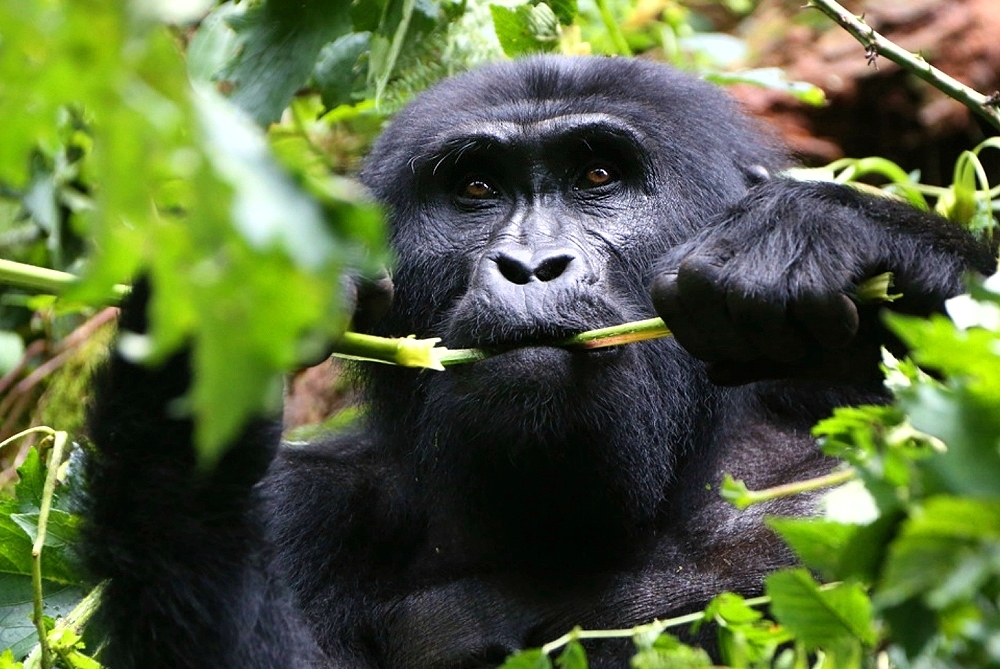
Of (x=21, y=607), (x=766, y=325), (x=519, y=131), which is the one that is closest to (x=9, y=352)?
(x=21, y=607)

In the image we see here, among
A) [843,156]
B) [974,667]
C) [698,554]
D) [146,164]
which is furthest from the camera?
[843,156]

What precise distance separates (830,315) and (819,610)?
81 centimetres

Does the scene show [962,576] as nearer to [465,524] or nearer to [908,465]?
[908,465]

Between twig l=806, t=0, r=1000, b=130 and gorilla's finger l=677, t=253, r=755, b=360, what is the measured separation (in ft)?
2.31

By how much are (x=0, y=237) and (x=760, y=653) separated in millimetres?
4243

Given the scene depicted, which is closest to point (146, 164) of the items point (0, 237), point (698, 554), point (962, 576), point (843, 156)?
point (962, 576)

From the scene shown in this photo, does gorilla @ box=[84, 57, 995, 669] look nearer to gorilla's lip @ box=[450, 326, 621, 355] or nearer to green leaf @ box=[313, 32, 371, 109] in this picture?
gorilla's lip @ box=[450, 326, 621, 355]

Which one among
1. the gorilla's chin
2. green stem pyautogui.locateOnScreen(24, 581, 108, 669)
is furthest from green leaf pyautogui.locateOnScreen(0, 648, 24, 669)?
the gorilla's chin

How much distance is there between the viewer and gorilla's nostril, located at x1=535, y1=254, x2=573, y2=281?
8.35ft

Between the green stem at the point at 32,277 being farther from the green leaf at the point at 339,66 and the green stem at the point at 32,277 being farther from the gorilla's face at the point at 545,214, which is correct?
the green leaf at the point at 339,66

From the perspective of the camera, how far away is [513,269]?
2562 mm

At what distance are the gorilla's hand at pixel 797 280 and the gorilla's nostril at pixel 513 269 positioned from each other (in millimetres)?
340

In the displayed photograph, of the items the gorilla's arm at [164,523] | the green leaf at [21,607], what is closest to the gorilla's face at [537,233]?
the gorilla's arm at [164,523]

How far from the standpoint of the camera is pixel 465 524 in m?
2.85
